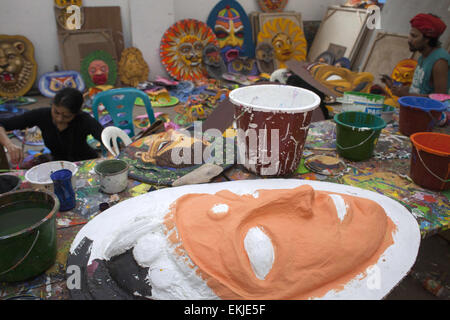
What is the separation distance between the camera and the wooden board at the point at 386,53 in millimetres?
5285

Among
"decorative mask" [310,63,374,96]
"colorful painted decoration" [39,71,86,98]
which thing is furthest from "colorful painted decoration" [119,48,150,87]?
"decorative mask" [310,63,374,96]

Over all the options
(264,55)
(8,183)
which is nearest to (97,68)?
(264,55)

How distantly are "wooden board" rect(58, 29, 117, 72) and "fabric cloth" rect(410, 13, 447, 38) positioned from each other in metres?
4.62

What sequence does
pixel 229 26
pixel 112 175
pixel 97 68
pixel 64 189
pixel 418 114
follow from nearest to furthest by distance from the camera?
pixel 64 189 < pixel 112 175 < pixel 418 114 < pixel 97 68 < pixel 229 26

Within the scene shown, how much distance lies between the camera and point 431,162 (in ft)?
5.22

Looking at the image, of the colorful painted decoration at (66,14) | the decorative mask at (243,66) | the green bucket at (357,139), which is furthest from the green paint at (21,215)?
the decorative mask at (243,66)

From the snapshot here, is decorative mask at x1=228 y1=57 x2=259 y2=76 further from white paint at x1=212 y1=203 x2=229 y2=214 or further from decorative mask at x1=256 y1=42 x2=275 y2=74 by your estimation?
white paint at x1=212 y1=203 x2=229 y2=214

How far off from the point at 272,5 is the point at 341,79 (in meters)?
4.20

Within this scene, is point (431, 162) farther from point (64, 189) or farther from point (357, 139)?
point (64, 189)

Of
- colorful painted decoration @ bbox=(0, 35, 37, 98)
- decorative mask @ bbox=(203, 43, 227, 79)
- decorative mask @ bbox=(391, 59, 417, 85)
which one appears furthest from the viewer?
decorative mask @ bbox=(203, 43, 227, 79)

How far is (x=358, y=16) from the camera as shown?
20.6ft

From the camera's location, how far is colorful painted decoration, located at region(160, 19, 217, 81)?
19.7ft

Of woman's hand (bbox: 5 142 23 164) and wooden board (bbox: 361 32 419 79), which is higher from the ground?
wooden board (bbox: 361 32 419 79)
